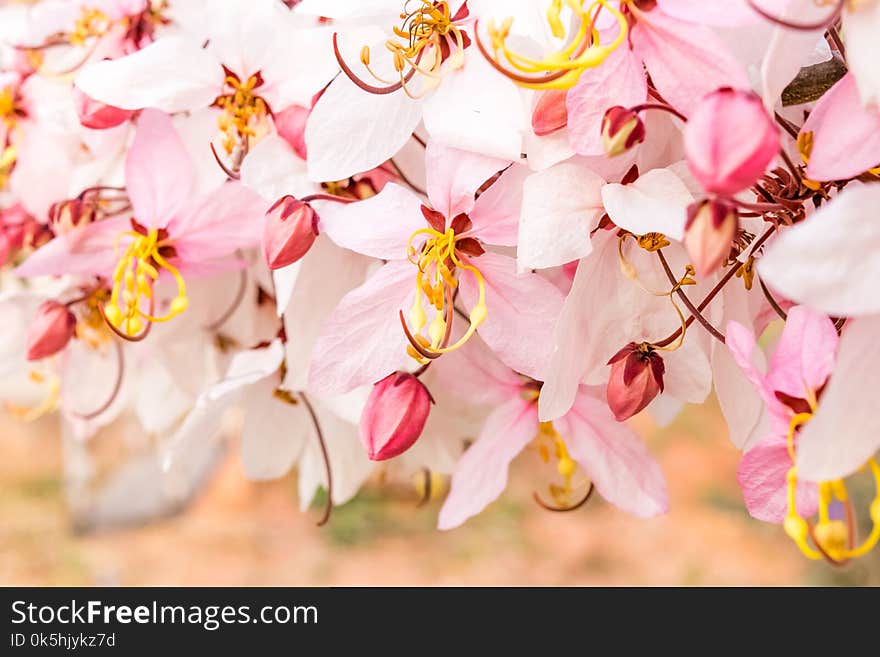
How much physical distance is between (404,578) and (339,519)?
145mm

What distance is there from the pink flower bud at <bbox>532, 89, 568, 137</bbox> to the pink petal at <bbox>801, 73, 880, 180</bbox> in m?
0.05

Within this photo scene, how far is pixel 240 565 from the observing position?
1.36 meters

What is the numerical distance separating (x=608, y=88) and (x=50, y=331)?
0.19 meters

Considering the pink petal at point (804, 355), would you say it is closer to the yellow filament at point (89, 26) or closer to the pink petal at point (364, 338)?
the pink petal at point (364, 338)

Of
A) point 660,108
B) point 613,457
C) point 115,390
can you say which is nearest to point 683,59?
point 660,108

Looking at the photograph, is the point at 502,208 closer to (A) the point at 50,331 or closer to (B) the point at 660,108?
(B) the point at 660,108

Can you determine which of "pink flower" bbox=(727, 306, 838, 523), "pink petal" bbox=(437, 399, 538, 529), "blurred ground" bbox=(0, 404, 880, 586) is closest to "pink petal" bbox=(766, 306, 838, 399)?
"pink flower" bbox=(727, 306, 838, 523)

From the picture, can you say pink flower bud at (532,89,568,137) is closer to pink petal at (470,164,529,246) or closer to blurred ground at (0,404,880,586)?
pink petal at (470,164,529,246)

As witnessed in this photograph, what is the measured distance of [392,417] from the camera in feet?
0.78

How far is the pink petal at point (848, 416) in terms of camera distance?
17 cm

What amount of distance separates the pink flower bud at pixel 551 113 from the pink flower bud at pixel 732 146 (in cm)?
5

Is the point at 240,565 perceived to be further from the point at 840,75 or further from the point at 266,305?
the point at 840,75

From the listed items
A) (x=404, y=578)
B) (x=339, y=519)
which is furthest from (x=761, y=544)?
(x=339, y=519)

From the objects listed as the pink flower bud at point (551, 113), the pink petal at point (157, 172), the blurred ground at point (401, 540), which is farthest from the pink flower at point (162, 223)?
the blurred ground at point (401, 540)
